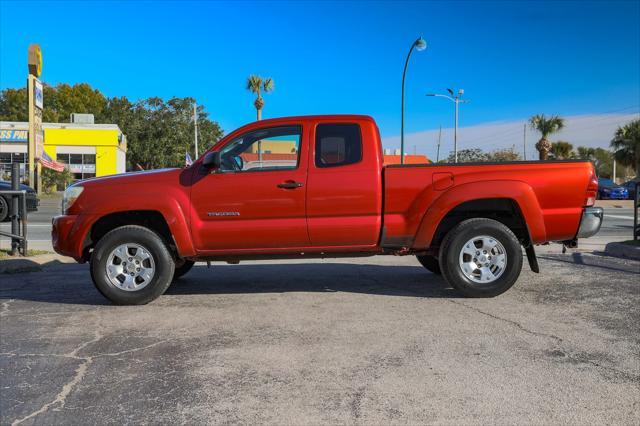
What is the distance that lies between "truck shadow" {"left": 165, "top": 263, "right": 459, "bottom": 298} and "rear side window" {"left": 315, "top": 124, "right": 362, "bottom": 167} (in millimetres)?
1561

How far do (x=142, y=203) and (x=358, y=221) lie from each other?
2269 mm

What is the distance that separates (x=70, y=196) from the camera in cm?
556

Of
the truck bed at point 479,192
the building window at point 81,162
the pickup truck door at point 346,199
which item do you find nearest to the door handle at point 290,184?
the pickup truck door at point 346,199

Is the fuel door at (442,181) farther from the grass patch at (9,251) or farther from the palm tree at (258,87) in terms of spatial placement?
the palm tree at (258,87)

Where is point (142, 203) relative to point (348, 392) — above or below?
above

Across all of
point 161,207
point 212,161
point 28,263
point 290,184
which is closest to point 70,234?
point 161,207

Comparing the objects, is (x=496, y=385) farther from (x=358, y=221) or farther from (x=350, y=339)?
(x=358, y=221)

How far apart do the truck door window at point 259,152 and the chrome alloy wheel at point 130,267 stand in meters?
1.25

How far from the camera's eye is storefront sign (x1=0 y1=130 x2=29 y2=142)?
4253cm

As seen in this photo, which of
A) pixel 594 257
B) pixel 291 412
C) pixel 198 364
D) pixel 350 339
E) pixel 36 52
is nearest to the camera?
pixel 291 412

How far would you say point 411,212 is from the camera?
5.56 metres

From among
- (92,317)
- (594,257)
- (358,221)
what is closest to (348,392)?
(358,221)

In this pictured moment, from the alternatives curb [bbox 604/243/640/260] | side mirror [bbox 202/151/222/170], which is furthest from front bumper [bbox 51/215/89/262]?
curb [bbox 604/243/640/260]

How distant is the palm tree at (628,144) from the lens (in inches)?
1706
